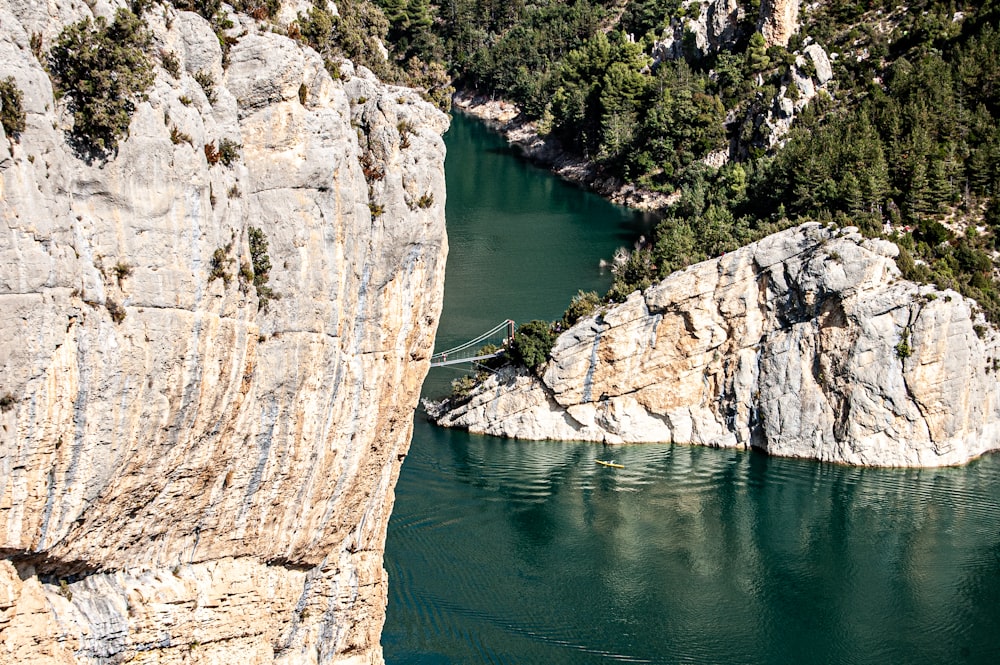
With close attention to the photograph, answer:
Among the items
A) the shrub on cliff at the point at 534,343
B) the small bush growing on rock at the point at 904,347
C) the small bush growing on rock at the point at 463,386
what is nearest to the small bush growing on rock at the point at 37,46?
the shrub on cliff at the point at 534,343

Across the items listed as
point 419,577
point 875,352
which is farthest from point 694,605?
point 875,352

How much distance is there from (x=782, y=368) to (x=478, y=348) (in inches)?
460

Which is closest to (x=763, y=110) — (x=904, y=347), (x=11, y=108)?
(x=904, y=347)

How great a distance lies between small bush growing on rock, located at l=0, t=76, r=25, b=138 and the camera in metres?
9.12

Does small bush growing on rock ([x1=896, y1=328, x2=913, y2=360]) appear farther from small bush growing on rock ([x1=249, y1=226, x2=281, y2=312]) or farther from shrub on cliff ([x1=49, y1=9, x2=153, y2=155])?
shrub on cliff ([x1=49, y1=9, x2=153, y2=155])

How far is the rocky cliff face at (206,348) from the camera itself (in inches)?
383

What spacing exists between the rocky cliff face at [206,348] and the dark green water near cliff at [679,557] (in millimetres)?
12421

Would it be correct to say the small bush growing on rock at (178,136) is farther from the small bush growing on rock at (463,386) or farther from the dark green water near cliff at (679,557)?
the small bush growing on rock at (463,386)

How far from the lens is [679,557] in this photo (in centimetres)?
3158

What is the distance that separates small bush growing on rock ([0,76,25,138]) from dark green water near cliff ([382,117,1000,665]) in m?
17.7

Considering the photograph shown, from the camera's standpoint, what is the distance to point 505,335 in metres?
44.7

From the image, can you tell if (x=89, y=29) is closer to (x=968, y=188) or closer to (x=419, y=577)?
(x=419, y=577)

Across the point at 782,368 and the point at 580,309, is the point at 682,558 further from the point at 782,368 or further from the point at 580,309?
the point at 580,309

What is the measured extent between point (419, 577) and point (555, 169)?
50374mm
